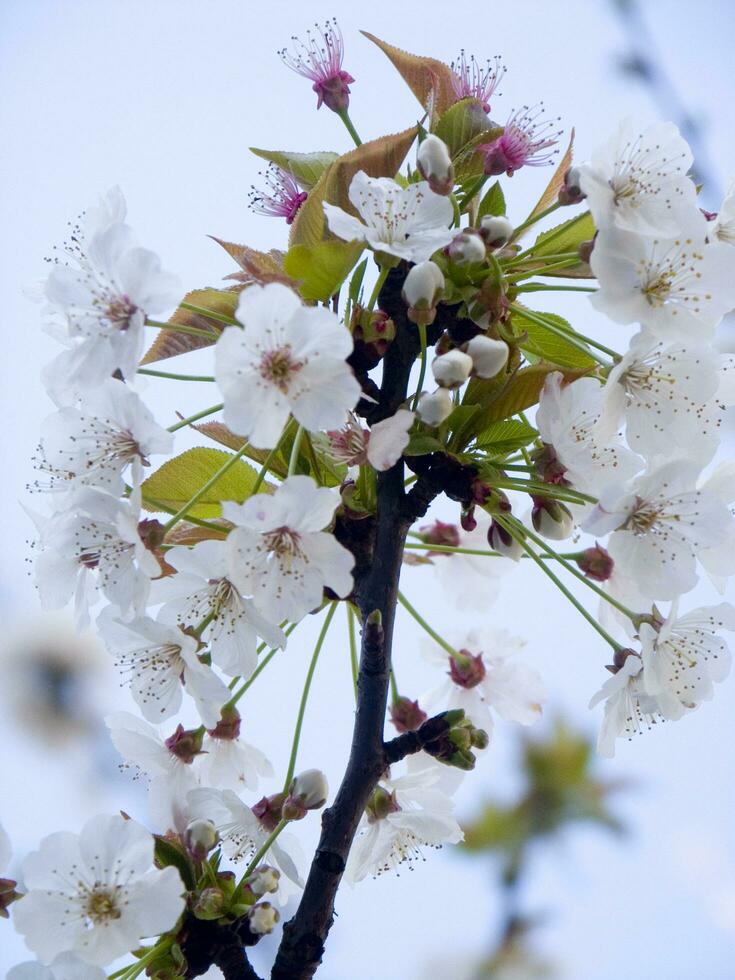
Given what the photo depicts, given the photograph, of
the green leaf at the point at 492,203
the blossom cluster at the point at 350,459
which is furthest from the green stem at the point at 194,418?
the green leaf at the point at 492,203

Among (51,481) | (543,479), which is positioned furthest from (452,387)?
(51,481)

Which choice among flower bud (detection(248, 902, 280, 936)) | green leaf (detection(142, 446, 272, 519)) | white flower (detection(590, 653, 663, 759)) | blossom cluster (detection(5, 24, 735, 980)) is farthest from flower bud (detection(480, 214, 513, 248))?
flower bud (detection(248, 902, 280, 936))

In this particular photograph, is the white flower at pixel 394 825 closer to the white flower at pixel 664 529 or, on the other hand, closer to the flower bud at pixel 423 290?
the white flower at pixel 664 529

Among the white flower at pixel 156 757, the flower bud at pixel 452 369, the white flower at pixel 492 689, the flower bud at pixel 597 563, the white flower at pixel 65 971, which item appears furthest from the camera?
the white flower at pixel 492 689

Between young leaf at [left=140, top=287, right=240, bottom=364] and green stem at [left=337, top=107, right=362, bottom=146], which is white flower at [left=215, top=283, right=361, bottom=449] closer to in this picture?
young leaf at [left=140, top=287, right=240, bottom=364]

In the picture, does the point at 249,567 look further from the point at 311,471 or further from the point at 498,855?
the point at 498,855
